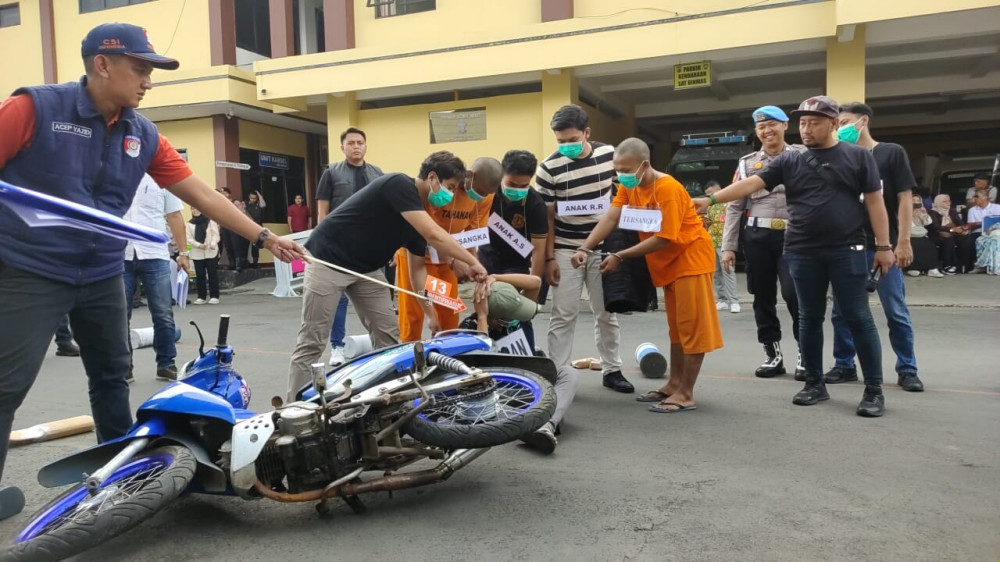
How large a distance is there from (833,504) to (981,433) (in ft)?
5.40

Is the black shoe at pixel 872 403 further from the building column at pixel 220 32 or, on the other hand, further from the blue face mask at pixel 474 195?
the building column at pixel 220 32

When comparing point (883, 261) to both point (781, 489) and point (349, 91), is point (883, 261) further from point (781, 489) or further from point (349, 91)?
point (349, 91)

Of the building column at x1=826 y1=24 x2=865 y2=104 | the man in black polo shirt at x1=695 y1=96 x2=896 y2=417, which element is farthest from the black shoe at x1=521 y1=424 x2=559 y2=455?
the building column at x1=826 y1=24 x2=865 y2=104

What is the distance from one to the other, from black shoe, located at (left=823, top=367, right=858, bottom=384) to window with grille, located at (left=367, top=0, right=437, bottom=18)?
11.4 metres

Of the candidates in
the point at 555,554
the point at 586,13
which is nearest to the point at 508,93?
the point at 586,13

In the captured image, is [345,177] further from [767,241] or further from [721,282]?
[721,282]

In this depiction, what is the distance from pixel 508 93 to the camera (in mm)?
14102

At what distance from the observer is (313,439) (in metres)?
2.84

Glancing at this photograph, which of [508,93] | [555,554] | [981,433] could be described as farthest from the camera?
[508,93]

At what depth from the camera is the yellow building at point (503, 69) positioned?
11461 mm

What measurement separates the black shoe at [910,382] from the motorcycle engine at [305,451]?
13.3 feet

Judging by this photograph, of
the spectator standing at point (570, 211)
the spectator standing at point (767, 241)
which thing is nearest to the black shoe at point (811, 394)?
the spectator standing at point (767, 241)

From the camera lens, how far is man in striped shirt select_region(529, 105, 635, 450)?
16.1 feet

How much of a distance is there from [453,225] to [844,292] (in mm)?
2462
